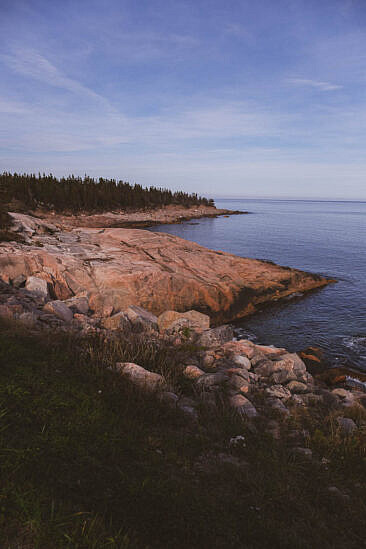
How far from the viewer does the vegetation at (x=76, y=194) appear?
63.4 m

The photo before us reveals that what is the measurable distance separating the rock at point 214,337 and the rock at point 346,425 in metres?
4.40

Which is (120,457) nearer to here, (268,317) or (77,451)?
(77,451)

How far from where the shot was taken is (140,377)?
539 cm

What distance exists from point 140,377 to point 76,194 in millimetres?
74217

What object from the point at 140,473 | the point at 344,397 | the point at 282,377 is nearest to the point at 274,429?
the point at 140,473

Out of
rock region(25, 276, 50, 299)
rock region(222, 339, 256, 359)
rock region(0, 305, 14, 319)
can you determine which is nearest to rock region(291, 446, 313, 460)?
rock region(222, 339, 256, 359)

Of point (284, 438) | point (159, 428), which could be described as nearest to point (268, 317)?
point (284, 438)

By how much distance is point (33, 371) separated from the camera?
4539mm

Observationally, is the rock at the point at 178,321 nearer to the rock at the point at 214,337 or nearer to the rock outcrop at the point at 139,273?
the rock at the point at 214,337

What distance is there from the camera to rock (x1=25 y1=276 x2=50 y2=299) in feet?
32.8

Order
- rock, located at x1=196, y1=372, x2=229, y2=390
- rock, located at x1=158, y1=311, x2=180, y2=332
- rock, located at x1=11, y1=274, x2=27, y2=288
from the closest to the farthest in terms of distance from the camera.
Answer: rock, located at x1=196, y1=372, x2=229, y2=390, rock, located at x1=11, y1=274, x2=27, y2=288, rock, located at x1=158, y1=311, x2=180, y2=332

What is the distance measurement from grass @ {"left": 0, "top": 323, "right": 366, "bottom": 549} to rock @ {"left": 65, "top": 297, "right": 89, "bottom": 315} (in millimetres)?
4746

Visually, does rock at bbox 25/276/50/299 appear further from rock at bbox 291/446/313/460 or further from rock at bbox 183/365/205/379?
rock at bbox 291/446/313/460

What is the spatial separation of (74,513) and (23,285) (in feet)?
31.0
